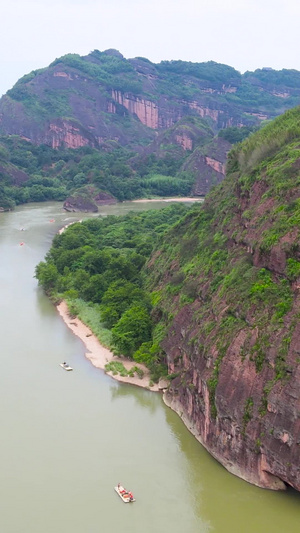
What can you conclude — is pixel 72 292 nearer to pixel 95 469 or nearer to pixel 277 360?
pixel 95 469

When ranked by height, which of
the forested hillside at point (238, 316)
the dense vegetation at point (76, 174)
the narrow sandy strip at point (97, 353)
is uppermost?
the forested hillside at point (238, 316)

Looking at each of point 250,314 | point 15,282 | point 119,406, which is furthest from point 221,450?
point 15,282

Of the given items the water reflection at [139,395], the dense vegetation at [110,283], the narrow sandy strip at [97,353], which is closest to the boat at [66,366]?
the narrow sandy strip at [97,353]

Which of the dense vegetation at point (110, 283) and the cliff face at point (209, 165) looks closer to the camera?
the dense vegetation at point (110, 283)

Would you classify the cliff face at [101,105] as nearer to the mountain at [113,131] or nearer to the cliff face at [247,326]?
the mountain at [113,131]

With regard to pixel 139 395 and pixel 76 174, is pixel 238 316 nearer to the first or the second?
pixel 139 395

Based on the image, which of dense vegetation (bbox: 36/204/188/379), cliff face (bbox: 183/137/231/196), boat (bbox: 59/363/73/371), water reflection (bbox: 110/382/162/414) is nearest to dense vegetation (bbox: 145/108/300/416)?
dense vegetation (bbox: 36/204/188/379)

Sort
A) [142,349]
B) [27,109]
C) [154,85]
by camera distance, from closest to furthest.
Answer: [142,349]
[27,109]
[154,85]

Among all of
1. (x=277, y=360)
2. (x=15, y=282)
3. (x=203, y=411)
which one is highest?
(x=277, y=360)
